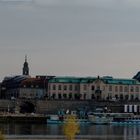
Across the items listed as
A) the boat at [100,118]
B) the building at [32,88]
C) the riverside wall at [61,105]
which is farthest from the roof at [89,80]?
the boat at [100,118]

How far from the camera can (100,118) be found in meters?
134

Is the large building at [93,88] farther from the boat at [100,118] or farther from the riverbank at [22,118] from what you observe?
the riverbank at [22,118]

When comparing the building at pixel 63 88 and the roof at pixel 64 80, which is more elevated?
the roof at pixel 64 80

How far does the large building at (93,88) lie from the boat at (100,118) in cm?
2234

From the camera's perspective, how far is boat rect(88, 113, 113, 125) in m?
132

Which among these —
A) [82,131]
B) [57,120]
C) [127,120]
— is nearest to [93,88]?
[127,120]

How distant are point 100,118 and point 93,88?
27.1 meters

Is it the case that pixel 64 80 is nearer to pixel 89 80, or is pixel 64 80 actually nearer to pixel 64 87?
pixel 64 87

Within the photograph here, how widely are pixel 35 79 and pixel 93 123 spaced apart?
156 feet

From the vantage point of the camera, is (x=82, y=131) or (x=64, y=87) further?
(x=64, y=87)

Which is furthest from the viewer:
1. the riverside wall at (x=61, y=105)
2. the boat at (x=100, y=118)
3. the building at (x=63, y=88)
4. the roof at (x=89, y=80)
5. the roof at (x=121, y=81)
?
the roof at (x=121, y=81)

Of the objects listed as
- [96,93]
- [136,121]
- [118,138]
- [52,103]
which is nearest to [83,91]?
[96,93]

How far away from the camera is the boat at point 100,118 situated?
132m

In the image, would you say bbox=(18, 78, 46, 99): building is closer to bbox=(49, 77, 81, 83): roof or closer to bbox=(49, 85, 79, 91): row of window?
bbox=(49, 77, 81, 83): roof
